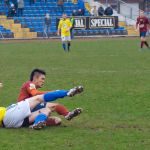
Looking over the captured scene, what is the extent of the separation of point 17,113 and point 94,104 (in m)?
2.86

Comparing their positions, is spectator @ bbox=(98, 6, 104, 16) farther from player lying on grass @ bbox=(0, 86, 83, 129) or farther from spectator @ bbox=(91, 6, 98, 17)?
player lying on grass @ bbox=(0, 86, 83, 129)

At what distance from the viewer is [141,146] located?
744 centimetres

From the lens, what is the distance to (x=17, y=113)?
8602 mm

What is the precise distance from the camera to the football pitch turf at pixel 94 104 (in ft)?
25.4

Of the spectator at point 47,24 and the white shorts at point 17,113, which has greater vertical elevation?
the white shorts at point 17,113

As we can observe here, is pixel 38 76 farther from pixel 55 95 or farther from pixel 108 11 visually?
pixel 108 11

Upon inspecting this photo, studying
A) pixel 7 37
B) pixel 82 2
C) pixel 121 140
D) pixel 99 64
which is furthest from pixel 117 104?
pixel 82 2

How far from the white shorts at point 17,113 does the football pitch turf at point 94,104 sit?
0.14m

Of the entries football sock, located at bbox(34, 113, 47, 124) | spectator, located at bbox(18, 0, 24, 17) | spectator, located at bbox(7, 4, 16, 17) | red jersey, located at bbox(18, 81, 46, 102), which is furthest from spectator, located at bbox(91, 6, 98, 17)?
football sock, located at bbox(34, 113, 47, 124)

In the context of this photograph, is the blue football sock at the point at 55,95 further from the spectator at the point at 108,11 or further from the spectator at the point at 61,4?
the spectator at the point at 61,4

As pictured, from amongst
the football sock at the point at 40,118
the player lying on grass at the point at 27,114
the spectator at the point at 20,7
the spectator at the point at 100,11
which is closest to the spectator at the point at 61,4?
the spectator at the point at 100,11

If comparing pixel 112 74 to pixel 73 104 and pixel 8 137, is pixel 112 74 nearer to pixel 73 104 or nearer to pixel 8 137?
pixel 73 104

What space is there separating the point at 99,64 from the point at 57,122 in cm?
1155

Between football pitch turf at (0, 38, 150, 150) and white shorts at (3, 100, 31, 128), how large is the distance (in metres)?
0.14
